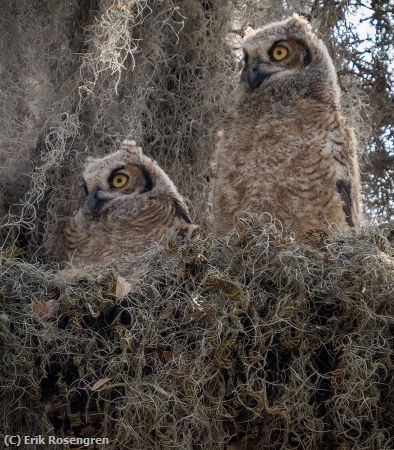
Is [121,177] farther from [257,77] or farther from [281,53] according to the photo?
[281,53]

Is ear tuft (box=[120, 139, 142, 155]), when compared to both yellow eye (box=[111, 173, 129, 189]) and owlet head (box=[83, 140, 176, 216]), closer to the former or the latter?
owlet head (box=[83, 140, 176, 216])

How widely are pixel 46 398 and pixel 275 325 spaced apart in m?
0.71

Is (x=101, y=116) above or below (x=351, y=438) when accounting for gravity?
above

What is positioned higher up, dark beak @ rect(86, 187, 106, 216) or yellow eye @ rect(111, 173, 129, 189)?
yellow eye @ rect(111, 173, 129, 189)

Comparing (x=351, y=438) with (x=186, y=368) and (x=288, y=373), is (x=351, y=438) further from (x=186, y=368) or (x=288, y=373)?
(x=186, y=368)

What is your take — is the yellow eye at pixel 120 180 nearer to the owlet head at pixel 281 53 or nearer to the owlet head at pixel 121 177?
the owlet head at pixel 121 177

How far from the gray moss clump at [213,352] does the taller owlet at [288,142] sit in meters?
0.77

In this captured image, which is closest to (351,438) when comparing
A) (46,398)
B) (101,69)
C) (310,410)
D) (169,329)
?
(310,410)

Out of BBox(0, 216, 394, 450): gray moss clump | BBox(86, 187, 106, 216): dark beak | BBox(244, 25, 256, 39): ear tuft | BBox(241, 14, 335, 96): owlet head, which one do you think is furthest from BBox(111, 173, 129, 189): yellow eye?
BBox(0, 216, 394, 450): gray moss clump

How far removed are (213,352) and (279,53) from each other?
177 cm

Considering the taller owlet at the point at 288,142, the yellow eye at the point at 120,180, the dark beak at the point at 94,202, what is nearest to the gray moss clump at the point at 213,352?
the taller owlet at the point at 288,142

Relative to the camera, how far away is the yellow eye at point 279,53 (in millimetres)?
4121

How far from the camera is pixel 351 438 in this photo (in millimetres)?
2715

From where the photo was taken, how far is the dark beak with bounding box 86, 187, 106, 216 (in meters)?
4.02
